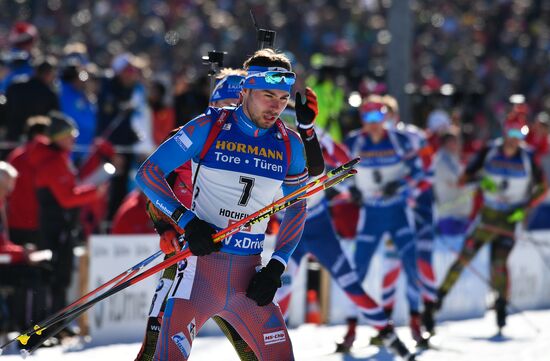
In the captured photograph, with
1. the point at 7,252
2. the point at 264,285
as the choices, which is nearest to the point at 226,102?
the point at 264,285

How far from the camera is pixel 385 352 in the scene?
428 inches

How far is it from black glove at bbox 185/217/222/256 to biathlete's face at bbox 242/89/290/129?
0.69m

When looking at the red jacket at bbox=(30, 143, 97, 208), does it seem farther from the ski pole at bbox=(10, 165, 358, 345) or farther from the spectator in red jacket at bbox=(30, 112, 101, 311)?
the ski pole at bbox=(10, 165, 358, 345)

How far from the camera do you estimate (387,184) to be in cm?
1139

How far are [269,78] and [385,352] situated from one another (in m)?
5.22

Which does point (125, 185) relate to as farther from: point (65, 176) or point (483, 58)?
point (483, 58)

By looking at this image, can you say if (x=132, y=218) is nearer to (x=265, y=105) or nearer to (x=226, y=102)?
(x=226, y=102)

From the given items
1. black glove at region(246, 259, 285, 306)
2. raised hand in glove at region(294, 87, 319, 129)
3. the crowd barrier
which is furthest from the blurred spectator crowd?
black glove at region(246, 259, 285, 306)

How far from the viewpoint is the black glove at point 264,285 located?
605 cm

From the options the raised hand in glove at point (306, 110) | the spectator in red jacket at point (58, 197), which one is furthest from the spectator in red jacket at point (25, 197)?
the raised hand in glove at point (306, 110)

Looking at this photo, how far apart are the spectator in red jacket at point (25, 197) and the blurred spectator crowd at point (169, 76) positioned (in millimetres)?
12

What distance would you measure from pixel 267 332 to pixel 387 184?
5475 millimetres

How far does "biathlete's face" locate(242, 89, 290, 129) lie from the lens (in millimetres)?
6227

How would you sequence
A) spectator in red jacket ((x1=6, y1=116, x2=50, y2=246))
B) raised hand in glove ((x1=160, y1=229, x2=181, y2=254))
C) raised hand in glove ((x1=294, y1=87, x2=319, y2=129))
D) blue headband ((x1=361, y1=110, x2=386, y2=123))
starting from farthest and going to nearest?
blue headband ((x1=361, y1=110, x2=386, y2=123))
spectator in red jacket ((x1=6, y1=116, x2=50, y2=246))
raised hand in glove ((x1=294, y1=87, x2=319, y2=129))
raised hand in glove ((x1=160, y1=229, x2=181, y2=254))
